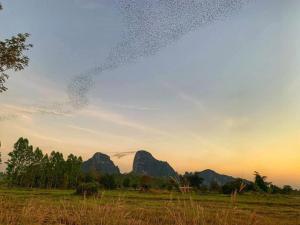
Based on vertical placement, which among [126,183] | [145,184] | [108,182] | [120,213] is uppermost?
[126,183]

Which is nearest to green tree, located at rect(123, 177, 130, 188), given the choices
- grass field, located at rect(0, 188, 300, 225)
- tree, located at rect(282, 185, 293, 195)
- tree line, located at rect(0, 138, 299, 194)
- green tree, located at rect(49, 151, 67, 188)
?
tree line, located at rect(0, 138, 299, 194)

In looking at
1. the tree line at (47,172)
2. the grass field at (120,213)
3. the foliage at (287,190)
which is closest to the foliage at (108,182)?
the tree line at (47,172)

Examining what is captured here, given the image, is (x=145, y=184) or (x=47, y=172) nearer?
(x=145, y=184)

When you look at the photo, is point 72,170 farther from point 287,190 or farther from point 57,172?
point 287,190

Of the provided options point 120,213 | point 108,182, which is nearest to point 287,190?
point 108,182

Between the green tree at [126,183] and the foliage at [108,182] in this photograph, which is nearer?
the foliage at [108,182]

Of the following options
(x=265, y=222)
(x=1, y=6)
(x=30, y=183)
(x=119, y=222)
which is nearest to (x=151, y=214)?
(x=265, y=222)

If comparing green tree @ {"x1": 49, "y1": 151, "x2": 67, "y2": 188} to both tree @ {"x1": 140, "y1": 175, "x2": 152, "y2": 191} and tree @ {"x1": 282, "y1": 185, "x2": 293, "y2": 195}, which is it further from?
tree @ {"x1": 282, "y1": 185, "x2": 293, "y2": 195}

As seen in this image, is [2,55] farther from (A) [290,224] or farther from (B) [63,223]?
(A) [290,224]

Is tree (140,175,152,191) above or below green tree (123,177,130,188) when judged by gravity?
below

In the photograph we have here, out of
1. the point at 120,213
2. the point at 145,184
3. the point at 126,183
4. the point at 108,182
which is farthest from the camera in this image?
the point at 126,183

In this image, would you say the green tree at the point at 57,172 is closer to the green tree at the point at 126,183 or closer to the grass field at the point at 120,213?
the green tree at the point at 126,183

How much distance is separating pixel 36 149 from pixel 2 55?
266ft

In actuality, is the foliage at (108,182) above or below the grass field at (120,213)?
above
